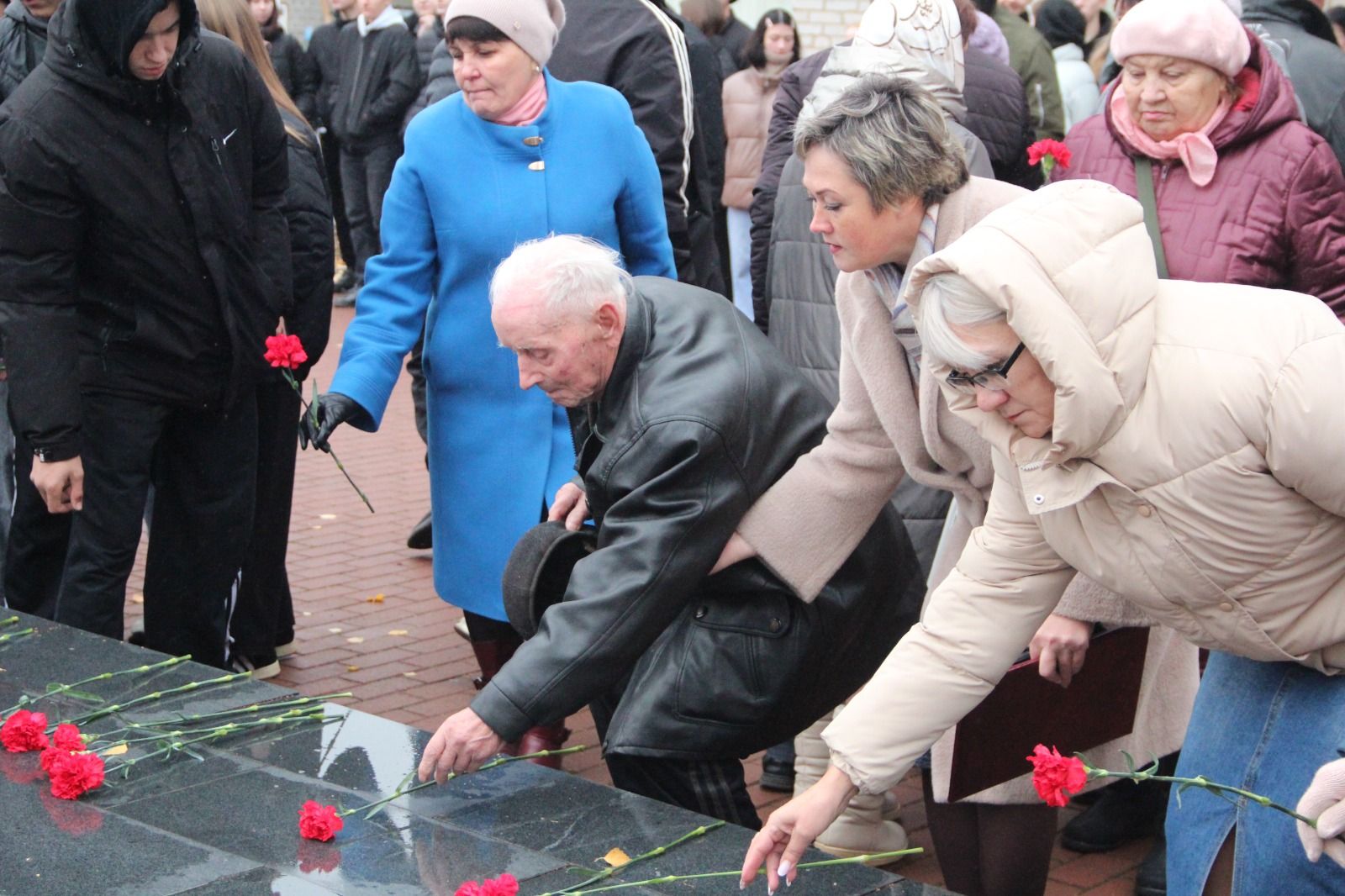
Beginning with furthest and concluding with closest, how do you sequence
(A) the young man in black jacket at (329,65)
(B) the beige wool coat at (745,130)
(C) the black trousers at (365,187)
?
(A) the young man in black jacket at (329,65) → (C) the black trousers at (365,187) → (B) the beige wool coat at (745,130)

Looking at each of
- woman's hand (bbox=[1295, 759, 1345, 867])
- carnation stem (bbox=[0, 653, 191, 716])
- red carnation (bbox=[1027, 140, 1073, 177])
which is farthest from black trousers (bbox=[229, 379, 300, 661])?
woman's hand (bbox=[1295, 759, 1345, 867])

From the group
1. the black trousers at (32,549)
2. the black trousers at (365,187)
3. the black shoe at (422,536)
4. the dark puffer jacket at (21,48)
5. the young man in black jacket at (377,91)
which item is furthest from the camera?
the black trousers at (365,187)

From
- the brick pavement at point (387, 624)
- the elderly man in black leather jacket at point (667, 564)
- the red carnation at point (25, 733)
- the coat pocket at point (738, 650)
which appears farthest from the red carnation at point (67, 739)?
the brick pavement at point (387, 624)

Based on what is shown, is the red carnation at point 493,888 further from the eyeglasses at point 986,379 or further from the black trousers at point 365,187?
the black trousers at point 365,187

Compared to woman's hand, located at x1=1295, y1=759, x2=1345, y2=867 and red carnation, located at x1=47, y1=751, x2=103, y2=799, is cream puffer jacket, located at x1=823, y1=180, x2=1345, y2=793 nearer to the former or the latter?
woman's hand, located at x1=1295, y1=759, x2=1345, y2=867

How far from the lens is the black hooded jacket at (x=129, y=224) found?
4.12 metres

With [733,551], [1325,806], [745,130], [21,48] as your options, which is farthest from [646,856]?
[745,130]

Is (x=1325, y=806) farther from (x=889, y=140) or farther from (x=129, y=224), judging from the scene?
(x=129, y=224)

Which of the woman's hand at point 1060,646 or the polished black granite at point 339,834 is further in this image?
the woman's hand at point 1060,646

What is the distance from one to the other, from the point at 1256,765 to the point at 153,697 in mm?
2393

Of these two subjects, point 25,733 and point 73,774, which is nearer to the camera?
point 73,774

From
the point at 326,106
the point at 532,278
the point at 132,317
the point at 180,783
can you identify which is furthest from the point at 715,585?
the point at 326,106

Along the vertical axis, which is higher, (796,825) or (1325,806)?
(1325,806)

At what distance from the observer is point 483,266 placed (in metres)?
4.29
